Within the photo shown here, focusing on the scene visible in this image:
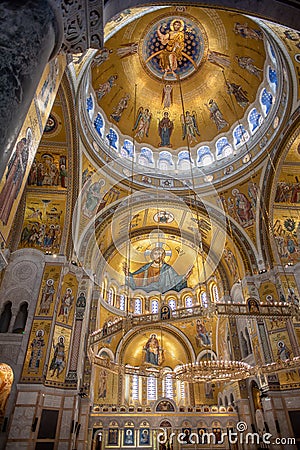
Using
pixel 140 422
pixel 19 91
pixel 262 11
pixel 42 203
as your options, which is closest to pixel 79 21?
pixel 19 91

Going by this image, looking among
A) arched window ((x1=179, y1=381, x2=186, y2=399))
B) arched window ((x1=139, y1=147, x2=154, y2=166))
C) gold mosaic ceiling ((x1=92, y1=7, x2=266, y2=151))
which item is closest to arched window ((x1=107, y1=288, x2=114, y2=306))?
arched window ((x1=179, y1=381, x2=186, y2=399))

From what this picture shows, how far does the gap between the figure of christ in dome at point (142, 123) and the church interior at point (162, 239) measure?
89 millimetres

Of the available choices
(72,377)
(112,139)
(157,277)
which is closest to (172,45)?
(112,139)

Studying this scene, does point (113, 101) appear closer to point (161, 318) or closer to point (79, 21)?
point (161, 318)

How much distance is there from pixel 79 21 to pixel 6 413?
11.4 m

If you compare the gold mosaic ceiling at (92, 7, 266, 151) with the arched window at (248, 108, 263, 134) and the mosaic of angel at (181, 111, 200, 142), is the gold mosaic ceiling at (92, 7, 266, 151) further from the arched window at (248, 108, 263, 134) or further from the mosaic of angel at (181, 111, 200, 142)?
the arched window at (248, 108, 263, 134)

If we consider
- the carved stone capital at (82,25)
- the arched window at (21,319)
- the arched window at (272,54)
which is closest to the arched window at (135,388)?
the arched window at (21,319)

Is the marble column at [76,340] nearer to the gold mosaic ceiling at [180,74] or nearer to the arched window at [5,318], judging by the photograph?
the arched window at [5,318]

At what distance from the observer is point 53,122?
42.3ft

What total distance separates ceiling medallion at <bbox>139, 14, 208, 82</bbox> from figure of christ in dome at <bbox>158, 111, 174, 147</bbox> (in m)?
2.14

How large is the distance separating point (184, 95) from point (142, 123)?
2892 millimetres

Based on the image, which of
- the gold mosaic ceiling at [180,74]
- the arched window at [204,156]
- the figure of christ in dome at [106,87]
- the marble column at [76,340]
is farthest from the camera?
the arched window at [204,156]

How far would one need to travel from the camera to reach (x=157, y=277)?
870 inches

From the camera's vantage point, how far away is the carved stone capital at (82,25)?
390cm
